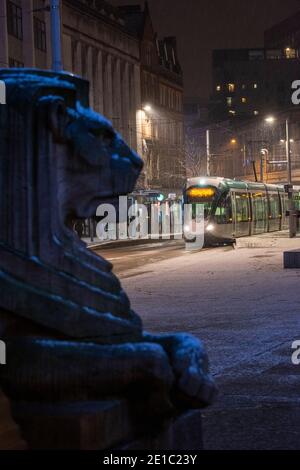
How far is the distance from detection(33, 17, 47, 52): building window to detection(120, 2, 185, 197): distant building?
70.1 feet

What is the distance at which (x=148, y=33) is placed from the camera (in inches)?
3312

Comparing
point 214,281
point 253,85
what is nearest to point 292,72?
point 253,85

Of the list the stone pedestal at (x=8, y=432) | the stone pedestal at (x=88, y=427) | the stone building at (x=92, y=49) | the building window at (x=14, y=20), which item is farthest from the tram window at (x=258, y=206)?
the stone pedestal at (x=8, y=432)

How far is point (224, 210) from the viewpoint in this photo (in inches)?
1587

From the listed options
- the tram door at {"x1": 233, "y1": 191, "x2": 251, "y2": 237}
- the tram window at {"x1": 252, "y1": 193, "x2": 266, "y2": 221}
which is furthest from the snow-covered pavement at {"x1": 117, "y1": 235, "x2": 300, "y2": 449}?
the tram window at {"x1": 252, "y1": 193, "x2": 266, "y2": 221}

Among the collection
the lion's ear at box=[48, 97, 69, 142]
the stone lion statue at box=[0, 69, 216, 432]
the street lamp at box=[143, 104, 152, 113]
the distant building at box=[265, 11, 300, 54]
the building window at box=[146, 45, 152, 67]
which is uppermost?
the distant building at box=[265, 11, 300, 54]

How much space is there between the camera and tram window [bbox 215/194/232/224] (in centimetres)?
3988

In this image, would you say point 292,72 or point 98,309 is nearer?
point 98,309

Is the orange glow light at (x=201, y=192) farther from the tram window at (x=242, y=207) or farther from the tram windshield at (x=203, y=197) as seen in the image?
the tram window at (x=242, y=207)

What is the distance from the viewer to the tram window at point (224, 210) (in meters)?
39.9

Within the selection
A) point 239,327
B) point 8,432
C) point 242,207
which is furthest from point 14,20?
point 8,432

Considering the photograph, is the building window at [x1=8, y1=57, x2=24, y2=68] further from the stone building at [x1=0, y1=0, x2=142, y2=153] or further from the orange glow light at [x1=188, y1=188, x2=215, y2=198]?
the orange glow light at [x1=188, y1=188, x2=215, y2=198]
